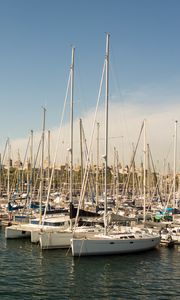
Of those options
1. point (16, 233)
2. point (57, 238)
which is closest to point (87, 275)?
point (57, 238)

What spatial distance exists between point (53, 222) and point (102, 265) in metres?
10.3

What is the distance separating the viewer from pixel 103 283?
2139 centimetres

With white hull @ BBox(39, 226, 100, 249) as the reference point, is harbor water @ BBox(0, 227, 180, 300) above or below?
below

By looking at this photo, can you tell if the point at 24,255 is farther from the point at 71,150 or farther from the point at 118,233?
the point at 71,150

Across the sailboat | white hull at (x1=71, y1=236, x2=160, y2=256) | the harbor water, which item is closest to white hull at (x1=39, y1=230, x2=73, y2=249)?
the harbor water

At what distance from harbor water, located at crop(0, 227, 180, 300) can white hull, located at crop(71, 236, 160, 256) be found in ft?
1.50

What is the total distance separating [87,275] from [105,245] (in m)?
5.01

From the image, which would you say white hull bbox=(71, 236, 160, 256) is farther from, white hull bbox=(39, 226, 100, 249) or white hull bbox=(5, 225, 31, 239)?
white hull bbox=(5, 225, 31, 239)

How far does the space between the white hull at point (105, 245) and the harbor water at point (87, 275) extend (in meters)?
0.46

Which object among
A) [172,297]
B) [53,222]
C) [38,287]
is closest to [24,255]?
[53,222]

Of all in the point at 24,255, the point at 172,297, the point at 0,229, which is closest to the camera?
the point at 172,297

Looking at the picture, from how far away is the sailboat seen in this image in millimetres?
27484

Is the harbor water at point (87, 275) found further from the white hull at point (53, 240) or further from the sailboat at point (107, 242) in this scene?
the white hull at point (53, 240)

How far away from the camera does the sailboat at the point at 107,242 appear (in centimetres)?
2748
